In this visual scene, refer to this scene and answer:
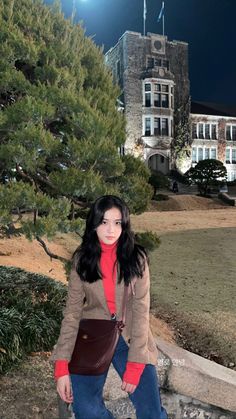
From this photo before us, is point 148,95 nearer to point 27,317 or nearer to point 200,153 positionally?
point 200,153

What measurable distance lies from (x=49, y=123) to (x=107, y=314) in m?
2.33

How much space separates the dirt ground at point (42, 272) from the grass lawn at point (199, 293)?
36cm

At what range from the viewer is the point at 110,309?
93.1 inches

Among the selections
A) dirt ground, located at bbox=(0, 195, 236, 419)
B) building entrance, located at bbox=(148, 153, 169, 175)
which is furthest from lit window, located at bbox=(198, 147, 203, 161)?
dirt ground, located at bbox=(0, 195, 236, 419)

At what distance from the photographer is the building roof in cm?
3891

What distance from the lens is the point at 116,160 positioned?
385 cm

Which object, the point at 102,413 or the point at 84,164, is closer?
the point at 102,413

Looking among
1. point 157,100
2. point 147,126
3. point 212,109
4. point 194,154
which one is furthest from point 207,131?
point 147,126

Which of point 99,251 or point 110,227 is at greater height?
point 110,227

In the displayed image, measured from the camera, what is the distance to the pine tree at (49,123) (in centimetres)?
339

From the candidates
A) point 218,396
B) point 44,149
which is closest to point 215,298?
point 218,396

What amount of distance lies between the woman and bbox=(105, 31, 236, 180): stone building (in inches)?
1236

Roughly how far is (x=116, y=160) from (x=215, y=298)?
3445mm

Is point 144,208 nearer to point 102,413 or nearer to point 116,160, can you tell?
point 116,160
